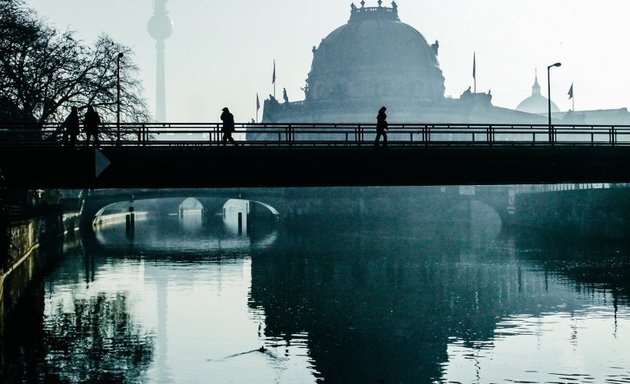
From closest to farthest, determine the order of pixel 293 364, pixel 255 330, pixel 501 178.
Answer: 1. pixel 293 364
2. pixel 255 330
3. pixel 501 178

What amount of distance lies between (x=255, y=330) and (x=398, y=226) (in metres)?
83.6

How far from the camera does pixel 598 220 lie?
276 ft

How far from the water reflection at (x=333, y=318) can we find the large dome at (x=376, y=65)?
105 meters

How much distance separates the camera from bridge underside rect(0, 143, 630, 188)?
3888cm

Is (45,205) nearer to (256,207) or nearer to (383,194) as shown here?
(383,194)

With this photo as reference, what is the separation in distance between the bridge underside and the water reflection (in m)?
6.17

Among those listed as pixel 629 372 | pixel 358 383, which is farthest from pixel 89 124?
pixel 629 372

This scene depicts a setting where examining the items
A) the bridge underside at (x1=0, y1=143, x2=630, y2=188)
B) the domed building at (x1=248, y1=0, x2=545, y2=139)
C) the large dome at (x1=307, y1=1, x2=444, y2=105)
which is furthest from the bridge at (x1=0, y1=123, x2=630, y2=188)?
the large dome at (x1=307, y1=1, x2=444, y2=105)

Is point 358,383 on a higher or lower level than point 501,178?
lower

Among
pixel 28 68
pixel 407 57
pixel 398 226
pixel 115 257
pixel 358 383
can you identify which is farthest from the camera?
pixel 407 57

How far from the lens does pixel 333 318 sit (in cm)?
4175

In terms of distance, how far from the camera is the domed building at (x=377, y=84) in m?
173

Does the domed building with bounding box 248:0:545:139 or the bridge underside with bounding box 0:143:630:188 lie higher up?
the domed building with bounding box 248:0:545:139

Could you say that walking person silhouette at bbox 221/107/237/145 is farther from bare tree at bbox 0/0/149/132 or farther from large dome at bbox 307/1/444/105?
large dome at bbox 307/1/444/105
